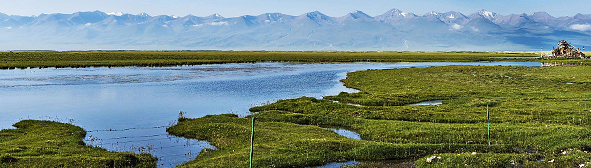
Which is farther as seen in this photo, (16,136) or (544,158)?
(16,136)

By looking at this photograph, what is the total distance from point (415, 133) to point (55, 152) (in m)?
20.2

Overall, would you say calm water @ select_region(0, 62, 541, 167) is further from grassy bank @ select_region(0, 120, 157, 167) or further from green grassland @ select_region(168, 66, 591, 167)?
green grassland @ select_region(168, 66, 591, 167)

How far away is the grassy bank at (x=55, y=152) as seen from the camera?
2008 centimetres

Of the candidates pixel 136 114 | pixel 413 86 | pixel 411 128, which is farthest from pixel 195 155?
pixel 413 86

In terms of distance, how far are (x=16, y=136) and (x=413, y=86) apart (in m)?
45.4

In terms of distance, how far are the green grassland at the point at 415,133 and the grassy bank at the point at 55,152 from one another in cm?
353

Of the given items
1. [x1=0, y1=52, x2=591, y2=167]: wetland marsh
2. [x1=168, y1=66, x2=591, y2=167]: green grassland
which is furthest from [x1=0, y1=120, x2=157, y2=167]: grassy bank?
[x1=168, y1=66, x2=591, y2=167]: green grassland

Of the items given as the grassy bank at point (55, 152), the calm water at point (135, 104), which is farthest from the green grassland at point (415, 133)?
the grassy bank at point (55, 152)

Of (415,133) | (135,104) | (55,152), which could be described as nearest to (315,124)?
(415,133)

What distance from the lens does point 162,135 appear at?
29.6 meters

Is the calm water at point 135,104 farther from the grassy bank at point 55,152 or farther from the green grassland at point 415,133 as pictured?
the green grassland at point 415,133

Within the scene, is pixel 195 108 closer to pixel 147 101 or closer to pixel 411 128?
pixel 147 101

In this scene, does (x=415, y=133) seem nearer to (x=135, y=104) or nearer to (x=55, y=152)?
(x=55, y=152)

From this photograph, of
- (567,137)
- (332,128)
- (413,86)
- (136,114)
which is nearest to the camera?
(567,137)
